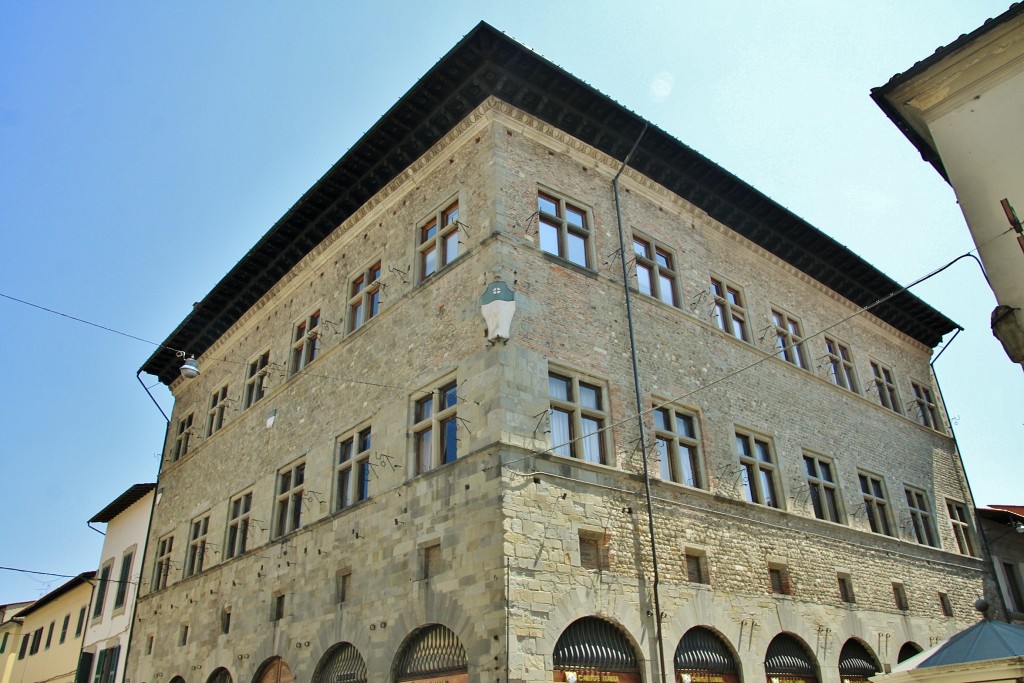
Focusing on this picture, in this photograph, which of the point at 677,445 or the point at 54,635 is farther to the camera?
the point at 54,635

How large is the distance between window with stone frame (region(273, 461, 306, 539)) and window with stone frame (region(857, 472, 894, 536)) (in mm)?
12417

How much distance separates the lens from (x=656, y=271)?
15.3 metres

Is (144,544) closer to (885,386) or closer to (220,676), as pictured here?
(220,676)

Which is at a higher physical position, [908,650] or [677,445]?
[677,445]

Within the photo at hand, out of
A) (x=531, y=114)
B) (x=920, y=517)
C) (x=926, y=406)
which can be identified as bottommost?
(x=920, y=517)

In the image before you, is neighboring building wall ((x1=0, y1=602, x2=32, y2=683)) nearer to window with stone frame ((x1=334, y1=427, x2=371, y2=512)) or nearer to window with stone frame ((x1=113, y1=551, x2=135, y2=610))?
window with stone frame ((x1=113, y1=551, x2=135, y2=610))

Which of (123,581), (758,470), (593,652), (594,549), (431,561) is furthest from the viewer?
(123,581)

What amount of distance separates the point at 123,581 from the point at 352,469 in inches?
539

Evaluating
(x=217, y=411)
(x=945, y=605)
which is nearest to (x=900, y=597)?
(x=945, y=605)

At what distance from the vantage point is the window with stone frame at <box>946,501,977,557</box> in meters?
19.8

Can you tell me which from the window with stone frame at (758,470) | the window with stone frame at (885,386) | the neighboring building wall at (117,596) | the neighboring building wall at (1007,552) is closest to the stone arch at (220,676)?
the neighboring building wall at (117,596)

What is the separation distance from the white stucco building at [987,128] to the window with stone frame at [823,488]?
775 cm

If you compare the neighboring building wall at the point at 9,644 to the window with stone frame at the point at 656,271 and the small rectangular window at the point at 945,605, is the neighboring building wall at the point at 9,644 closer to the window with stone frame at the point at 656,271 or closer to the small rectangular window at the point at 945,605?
the window with stone frame at the point at 656,271

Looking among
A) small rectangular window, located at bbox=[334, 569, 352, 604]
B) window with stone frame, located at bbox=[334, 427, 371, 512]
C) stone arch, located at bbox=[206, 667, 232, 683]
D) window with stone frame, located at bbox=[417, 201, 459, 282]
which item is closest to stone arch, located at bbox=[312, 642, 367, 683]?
small rectangular window, located at bbox=[334, 569, 352, 604]
